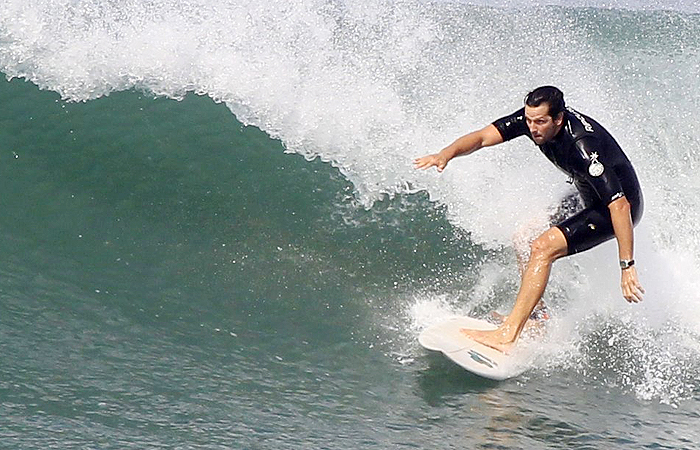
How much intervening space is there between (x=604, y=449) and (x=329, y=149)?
3062 mm

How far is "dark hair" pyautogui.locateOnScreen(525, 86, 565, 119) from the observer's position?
4.64 m

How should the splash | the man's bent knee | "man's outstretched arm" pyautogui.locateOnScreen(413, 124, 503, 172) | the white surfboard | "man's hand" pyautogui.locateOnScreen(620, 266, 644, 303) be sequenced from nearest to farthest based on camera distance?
"man's hand" pyautogui.locateOnScreen(620, 266, 644, 303) → the white surfboard → the man's bent knee → "man's outstretched arm" pyautogui.locateOnScreen(413, 124, 503, 172) → the splash

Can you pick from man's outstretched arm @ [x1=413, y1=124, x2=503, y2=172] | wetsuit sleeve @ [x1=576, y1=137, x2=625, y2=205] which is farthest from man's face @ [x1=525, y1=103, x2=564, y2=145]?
man's outstretched arm @ [x1=413, y1=124, x2=503, y2=172]

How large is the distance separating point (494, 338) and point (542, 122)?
3.56 ft

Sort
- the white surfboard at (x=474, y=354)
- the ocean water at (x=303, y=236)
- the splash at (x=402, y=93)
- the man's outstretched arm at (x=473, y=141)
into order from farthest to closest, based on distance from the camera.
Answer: the splash at (x=402, y=93)
the man's outstretched arm at (x=473, y=141)
the white surfboard at (x=474, y=354)
the ocean water at (x=303, y=236)

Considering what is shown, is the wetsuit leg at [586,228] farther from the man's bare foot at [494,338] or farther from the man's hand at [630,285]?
the man's bare foot at [494,338]

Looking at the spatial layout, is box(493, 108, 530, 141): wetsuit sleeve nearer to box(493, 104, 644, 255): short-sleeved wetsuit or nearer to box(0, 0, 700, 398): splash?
box(493, 104, 644, 255): short-sleeved wetsuit

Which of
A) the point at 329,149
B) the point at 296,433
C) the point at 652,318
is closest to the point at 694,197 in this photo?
the point at 652,318

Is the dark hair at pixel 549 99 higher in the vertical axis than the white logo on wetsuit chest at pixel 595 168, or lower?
higher

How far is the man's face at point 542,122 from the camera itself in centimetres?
465

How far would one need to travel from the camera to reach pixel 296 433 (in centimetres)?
393

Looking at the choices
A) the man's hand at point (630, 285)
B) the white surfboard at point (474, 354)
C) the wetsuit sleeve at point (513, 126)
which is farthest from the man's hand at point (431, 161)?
the man's hand at point (630, 285)

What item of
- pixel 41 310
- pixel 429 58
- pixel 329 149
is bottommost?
pixel 41 310

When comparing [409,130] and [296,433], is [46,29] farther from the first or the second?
[296,433]
